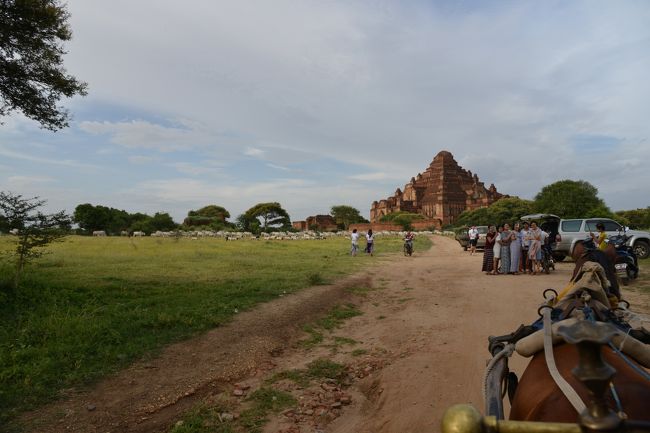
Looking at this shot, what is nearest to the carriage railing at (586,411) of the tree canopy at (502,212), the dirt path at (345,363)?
the dirt path at (345,363)

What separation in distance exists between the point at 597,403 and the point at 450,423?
1.44ft

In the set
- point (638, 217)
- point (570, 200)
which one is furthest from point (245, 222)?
point (638, 217)

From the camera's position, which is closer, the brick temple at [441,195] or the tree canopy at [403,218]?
the tree canopy at [403,218]

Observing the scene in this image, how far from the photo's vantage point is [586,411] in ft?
4.24

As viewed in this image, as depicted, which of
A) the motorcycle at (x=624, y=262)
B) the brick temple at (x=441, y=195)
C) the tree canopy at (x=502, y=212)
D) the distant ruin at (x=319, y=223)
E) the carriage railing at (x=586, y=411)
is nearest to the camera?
the carriage railing at (x=586, y=411)

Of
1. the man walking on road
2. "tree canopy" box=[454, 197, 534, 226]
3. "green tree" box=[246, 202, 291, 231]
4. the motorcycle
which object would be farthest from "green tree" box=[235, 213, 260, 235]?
the motorcycle

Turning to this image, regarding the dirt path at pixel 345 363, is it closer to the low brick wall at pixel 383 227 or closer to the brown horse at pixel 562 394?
the brown horse at pixel 562 394

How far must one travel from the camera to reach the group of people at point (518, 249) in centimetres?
1366

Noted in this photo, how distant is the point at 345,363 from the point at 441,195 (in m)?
81.9

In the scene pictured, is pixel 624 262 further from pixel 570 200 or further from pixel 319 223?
pixel 319 223

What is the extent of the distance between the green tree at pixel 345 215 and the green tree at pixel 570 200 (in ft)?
152

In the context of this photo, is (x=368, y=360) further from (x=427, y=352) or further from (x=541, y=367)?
(x=541, y=367)

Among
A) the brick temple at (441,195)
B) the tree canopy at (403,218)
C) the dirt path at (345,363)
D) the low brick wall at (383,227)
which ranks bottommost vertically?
the dirt path at (345,363)

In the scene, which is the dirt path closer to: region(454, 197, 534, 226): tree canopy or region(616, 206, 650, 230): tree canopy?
region(454, 197, 534, 226): tree canopy
